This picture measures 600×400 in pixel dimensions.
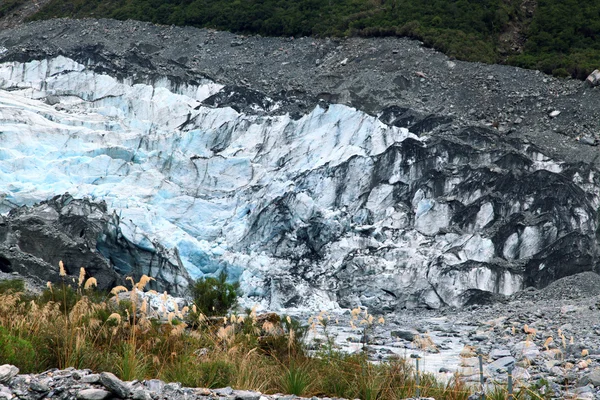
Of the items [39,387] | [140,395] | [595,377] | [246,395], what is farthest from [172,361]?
[595,377]

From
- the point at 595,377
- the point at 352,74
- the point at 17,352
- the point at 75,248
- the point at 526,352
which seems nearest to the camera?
the point at 17,352

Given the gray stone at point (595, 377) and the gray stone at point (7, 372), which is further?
the gray stone at point (595, 377)

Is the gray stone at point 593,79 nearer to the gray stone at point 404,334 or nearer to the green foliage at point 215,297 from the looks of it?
the gray stone at point 404,334

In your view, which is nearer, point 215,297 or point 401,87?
point 215,297

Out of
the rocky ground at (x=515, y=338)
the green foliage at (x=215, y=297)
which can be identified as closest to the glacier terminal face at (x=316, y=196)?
the rocky ground at (x=515, y=338)

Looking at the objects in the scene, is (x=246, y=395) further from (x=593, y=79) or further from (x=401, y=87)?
(x=593, y=79)

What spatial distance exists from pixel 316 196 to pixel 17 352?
58.3 feet

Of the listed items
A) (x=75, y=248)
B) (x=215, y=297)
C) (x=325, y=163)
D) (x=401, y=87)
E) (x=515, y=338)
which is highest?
(x=401, y=87)

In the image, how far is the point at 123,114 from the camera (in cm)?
2825

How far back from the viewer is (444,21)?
3509 centimetres

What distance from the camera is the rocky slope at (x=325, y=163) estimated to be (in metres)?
19.4

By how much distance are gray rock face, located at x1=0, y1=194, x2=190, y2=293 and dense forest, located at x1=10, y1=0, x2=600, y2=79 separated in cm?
1787

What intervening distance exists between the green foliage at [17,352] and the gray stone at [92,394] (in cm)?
86

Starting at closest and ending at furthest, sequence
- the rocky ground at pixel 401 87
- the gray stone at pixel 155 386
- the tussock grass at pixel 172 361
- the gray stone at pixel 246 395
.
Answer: the gray stone at pixel 155 386 → the gray stone at pixel 246 395 → the tussock grass at pixel 172 361 → the rocky ground at pixel 401 87
